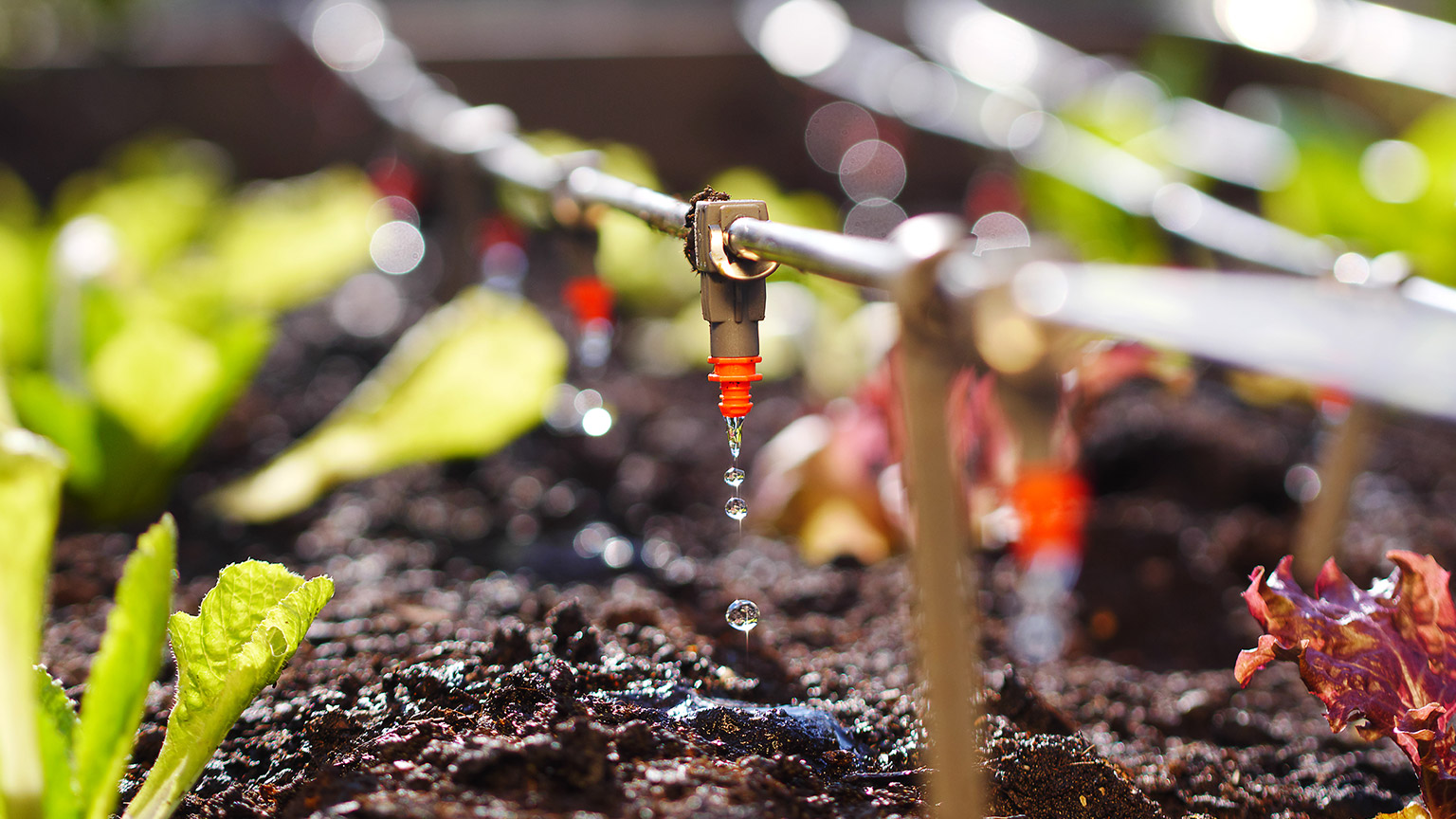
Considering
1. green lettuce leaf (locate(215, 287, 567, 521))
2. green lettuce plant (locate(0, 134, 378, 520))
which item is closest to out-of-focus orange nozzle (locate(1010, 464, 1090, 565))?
green lettuce leaf (locate(215, 287, 567, 521))

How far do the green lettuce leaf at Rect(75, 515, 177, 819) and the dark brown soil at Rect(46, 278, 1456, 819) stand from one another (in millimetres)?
54

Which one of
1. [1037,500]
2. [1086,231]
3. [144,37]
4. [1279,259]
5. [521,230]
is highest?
[144,37]

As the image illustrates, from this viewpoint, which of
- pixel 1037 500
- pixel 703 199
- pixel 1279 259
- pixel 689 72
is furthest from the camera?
pixel 689 72

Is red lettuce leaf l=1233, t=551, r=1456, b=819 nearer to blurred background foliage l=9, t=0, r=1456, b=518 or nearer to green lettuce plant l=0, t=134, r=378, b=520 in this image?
blurred background foliage l=9, t=0, r=1456, b=518

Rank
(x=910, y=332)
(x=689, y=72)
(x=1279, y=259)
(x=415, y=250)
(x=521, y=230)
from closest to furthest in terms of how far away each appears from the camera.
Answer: (x=910, y=332)
(x=1279, y=259)
(x=521, y=230)
(x=415, y=250)
(x=689, y=72)

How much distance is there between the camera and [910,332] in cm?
34

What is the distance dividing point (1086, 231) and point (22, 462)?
152cm

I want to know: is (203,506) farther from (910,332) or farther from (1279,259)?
(1279,259)

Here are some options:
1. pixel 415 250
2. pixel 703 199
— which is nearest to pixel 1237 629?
pixel 703 199

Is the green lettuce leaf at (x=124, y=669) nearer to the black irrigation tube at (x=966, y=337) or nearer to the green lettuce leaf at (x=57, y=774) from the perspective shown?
the green lettuce leaf at (x=57, y=774)

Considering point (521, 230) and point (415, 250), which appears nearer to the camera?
point (521, 230)

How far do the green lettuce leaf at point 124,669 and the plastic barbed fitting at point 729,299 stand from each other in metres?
0.23

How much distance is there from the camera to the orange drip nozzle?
44 centimetres

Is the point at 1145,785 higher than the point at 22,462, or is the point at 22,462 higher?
the point at 22,462
